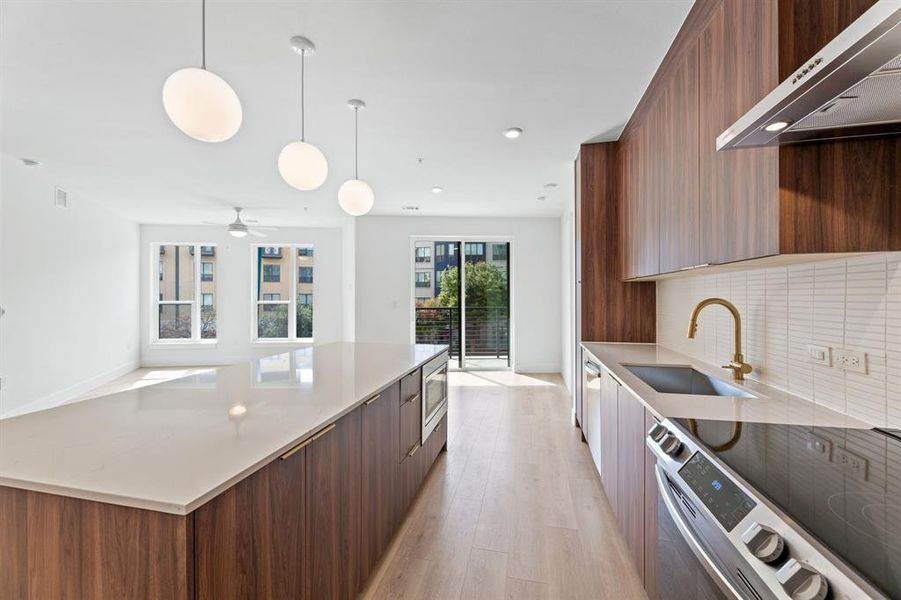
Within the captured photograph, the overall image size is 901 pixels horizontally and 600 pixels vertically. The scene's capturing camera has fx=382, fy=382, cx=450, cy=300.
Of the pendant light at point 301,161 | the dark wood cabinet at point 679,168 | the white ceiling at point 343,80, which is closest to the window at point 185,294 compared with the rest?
the white ceiling at point 343,80

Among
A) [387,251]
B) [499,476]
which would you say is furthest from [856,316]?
[387,251]

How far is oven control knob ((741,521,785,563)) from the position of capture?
674 mm

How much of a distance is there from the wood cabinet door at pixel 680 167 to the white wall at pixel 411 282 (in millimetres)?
3933

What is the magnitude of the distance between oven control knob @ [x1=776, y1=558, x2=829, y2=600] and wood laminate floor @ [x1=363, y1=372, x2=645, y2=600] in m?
1.28

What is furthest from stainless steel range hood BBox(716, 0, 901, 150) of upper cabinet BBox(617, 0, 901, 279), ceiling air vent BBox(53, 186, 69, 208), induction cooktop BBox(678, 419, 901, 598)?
ceiling air vent BBox(53, 186, 69, 208)

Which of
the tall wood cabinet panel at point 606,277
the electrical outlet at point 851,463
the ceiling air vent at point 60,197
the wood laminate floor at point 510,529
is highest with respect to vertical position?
the ceiling air vent at point 60,197

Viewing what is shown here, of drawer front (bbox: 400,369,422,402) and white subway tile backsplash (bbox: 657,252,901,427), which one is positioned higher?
white subway tile backsplash (bbox: 657,252,901,427)

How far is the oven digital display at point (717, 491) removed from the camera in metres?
0.80

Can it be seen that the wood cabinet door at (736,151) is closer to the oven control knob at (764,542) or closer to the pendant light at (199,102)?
the oven control knob at (764,542)

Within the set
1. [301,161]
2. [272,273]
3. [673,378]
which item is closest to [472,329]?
[272,273]

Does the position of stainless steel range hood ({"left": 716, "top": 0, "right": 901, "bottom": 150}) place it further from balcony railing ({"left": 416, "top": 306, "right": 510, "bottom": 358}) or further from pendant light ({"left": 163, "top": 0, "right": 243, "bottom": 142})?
balcony railing ({"left": 416, "top": 306, "right": 510, "bottom": 358})

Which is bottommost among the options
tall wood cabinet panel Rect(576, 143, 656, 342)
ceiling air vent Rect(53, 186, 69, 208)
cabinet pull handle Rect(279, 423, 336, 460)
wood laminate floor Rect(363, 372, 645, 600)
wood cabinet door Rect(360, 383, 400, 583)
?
wood laminate floor Rect(363, 372, 645, 600)

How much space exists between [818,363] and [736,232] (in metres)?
0.58

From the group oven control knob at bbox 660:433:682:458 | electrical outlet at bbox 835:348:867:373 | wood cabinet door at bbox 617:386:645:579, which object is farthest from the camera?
wood cabinet door at bbox 617:386:645:579
